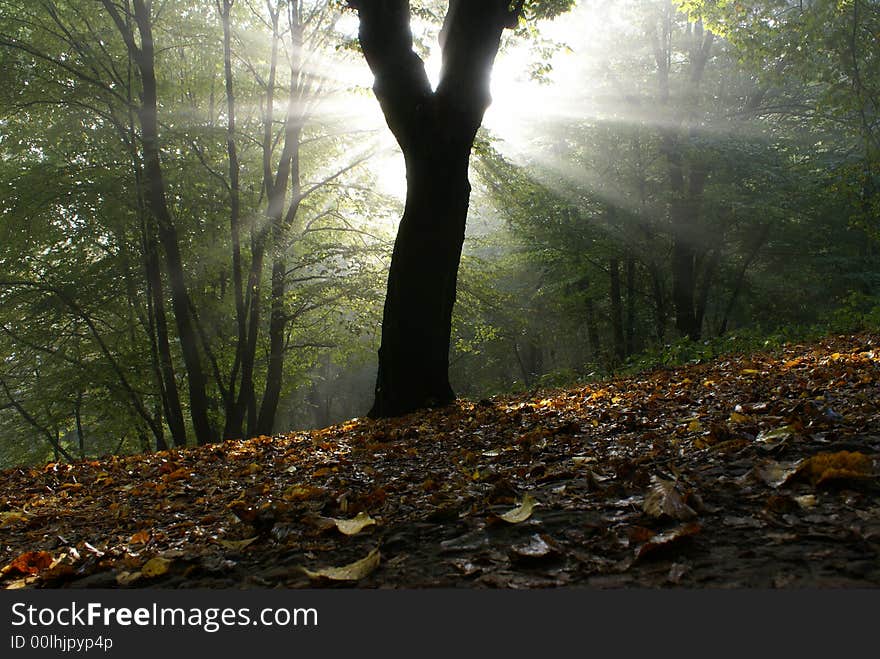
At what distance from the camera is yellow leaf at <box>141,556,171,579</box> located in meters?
1.79

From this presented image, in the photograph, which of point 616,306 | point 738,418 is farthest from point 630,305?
point 738,418

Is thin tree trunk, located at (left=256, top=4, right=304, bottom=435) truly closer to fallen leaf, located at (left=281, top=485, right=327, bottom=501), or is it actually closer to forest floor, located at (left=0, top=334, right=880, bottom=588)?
forest floor, located at (left=0, top=334, right=880, bottom=588)

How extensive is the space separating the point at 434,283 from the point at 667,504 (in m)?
4.46

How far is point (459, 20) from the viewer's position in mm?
5727

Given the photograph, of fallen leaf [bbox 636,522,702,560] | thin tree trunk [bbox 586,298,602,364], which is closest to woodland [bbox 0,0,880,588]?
fallen leaf [bbox 636,522,702,560]

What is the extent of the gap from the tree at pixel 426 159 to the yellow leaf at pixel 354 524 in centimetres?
393

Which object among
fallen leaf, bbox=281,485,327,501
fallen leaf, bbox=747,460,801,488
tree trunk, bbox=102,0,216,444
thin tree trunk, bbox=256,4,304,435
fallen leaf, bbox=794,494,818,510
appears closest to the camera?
fallen leaf, bbox=794,494,818,510

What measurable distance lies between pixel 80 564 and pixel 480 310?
33.9ft

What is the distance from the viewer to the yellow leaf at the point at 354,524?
1984 mm

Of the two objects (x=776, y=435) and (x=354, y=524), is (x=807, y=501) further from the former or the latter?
(x=354, y=524)

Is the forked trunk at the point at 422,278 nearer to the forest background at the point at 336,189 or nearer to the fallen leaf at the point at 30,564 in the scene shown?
the forest background at the point at 336,189

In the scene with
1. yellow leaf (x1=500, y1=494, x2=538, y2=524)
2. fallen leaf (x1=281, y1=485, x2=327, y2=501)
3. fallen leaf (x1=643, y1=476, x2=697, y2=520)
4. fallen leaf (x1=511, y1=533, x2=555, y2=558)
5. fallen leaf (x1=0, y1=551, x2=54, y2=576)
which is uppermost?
fallen leaf (x1=643, y1=476, x2=697, y2=520)

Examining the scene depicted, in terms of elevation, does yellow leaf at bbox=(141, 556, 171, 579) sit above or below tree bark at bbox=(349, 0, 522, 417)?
below

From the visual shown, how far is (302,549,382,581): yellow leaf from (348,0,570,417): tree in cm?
438
